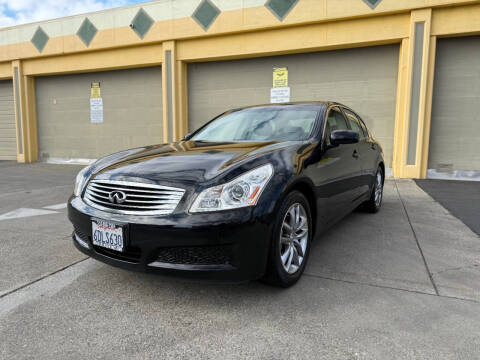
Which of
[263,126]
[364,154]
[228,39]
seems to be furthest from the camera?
[228,39]

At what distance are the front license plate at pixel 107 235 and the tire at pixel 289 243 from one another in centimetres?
94

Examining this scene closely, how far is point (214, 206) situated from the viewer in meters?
2.05

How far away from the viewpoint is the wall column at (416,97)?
795cm

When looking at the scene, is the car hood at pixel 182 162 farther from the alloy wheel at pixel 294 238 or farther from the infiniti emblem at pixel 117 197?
the alloy wheel at pixel 294 238

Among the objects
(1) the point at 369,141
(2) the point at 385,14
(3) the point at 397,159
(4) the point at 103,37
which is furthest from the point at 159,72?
(1) the point at 369,141

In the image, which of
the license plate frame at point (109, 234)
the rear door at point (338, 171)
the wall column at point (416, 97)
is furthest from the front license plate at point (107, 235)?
the wall column at point (416, 97)

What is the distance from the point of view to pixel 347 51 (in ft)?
29.2

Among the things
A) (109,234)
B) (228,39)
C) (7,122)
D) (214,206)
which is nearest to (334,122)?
(214,206)

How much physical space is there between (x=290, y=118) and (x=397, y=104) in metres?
6.31

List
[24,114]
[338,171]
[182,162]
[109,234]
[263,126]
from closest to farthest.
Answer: [109,234] → [182,162] → [338,171] → [263,126] → [24,114]

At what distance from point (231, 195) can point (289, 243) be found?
2.19ft

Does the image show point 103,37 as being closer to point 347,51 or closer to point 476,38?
point 347,51

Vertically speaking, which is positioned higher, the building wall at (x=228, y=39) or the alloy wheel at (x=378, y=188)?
the building wall at (x=228, y=39)

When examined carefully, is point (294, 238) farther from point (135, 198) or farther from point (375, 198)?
point (375, 198)
